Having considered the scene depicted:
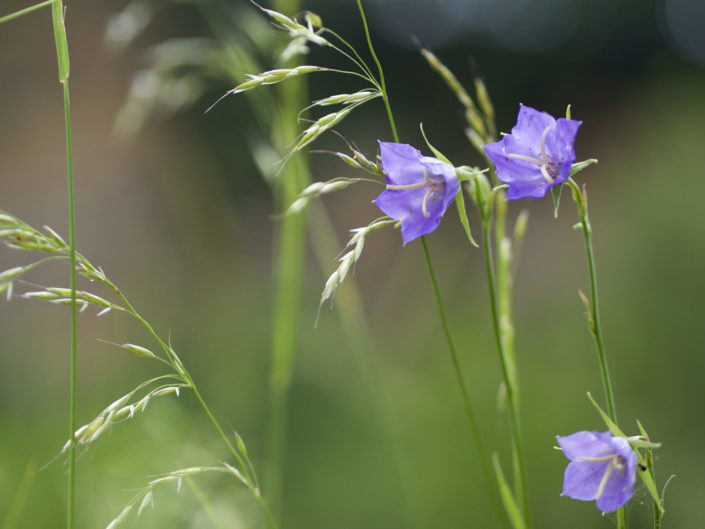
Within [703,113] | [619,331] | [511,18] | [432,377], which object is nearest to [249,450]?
[432,377]

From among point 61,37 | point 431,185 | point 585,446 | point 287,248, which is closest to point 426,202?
point 431,185

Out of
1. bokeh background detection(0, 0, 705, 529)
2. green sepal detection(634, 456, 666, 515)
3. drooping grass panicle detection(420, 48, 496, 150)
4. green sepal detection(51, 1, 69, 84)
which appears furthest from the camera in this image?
bokeh background detection(0, 0, 705, 529)

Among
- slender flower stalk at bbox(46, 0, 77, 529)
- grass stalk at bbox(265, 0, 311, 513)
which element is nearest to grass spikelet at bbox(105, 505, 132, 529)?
slender flower stalk at bbox(46, 0, 77, 529)

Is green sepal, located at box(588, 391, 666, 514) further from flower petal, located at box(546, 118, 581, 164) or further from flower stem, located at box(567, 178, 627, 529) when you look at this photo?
flower petal, located at box(546, 118, 581, 164)

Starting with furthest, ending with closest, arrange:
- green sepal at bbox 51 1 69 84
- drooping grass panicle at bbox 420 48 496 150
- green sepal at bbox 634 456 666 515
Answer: drooping grass panicle at bbox 420 48 496 150, green sepal at bbox 51 1 69 84, green sepal at bbox 634 456 666 515

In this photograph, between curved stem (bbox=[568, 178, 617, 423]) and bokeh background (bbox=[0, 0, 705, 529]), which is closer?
curved stem (bbox=[568, 178, 617, 423])

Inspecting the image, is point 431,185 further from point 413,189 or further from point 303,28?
point 303,28

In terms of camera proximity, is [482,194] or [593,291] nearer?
[593,291]
